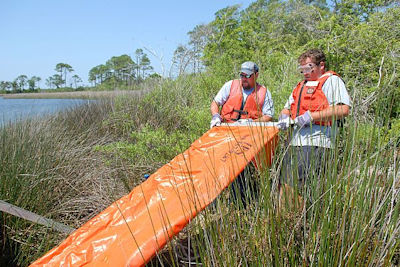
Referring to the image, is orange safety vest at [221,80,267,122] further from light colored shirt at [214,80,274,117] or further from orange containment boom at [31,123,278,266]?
orange containment boom at [31,123,278,266]

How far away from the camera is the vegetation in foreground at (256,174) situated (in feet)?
4.45

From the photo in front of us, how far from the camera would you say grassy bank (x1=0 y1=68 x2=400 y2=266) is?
1341mm

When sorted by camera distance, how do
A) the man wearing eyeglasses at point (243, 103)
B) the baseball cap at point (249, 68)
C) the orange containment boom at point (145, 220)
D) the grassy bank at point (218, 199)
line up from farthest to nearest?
1. the man wearing eyeglasses at point (243, 103)
2. the baseball cap at point (249, 68)
3. the orange containment boom at point (145, 220)
4. the grassy bank at point (218, 199)

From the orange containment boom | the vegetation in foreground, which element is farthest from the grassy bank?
the orange containment boom

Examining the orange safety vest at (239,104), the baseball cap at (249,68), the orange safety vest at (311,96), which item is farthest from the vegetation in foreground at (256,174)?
the orange safety vest at (239,104)

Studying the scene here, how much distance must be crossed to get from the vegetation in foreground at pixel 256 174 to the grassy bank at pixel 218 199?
0.01m

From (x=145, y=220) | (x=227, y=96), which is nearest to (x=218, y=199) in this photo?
(x=145, y=220)

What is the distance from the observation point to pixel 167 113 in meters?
6.60

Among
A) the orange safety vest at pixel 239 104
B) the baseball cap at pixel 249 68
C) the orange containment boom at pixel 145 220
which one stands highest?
the baseball cap at pixel 249 68

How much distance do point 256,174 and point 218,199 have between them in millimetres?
452

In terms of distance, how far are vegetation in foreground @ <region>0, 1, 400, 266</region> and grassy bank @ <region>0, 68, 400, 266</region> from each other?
0.01m

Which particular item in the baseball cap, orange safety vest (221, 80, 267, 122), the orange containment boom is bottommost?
the orange containment boom

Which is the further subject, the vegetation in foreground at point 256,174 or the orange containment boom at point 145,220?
the orange containment boom at point 145,220

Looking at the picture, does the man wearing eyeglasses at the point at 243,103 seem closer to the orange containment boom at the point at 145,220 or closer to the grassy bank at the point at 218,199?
the grassy bank at the point at 218,199
